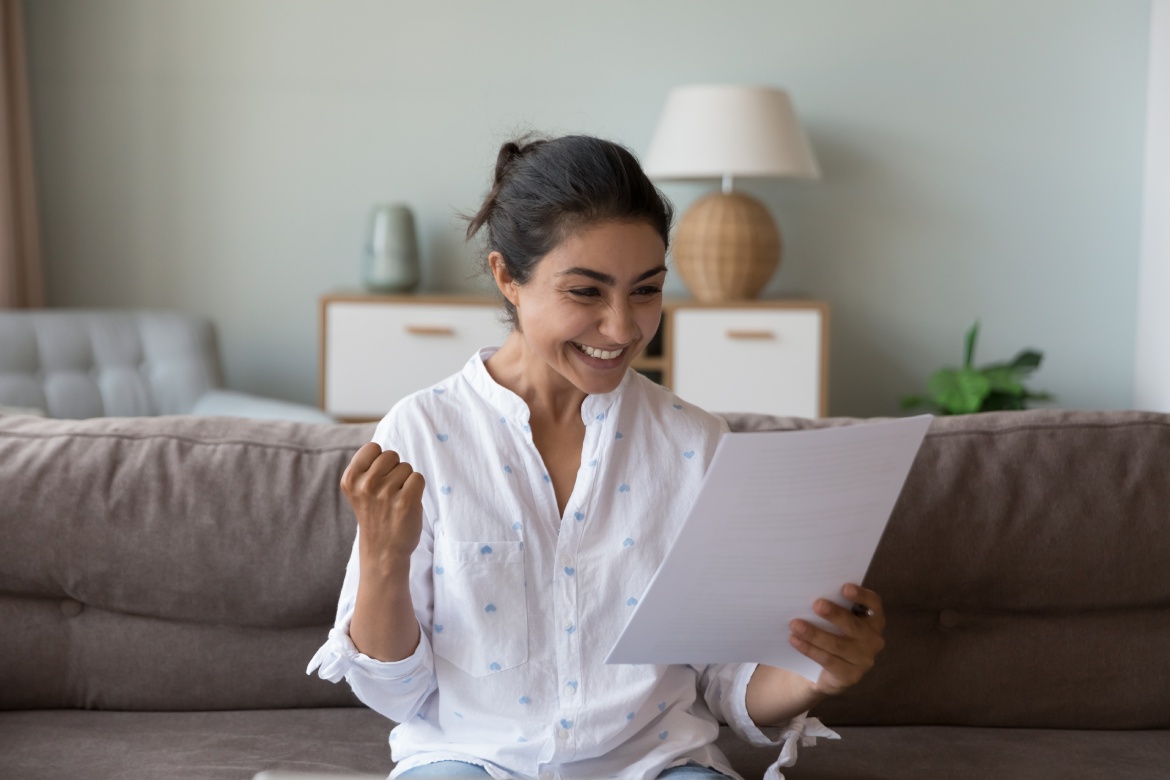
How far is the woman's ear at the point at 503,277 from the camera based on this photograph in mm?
1335

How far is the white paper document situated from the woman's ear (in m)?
0.40

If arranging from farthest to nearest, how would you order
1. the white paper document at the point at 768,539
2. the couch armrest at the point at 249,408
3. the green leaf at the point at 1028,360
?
the green leaf at the point at 1028,360, the couch armrest at the point at 249,408, the white paper document at the point at 768,539


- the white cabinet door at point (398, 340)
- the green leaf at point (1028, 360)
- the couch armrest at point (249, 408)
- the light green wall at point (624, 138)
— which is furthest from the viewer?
the light green wall at point (624, 138)

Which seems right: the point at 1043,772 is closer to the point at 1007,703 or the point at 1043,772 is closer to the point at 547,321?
the point at 1007,703

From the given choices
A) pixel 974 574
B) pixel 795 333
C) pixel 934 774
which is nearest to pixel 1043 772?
pixel 934 774

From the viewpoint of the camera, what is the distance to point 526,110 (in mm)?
3959

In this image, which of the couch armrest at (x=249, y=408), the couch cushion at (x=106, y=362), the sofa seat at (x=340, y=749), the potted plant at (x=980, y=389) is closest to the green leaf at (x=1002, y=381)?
the potted plant at (x=980, y=389)

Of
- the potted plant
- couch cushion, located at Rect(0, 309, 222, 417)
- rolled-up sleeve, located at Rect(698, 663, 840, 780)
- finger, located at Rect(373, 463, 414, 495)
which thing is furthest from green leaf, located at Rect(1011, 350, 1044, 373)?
finger, located at Rect(373, 463, 414, 495)

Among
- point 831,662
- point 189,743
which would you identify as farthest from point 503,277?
point 189,743

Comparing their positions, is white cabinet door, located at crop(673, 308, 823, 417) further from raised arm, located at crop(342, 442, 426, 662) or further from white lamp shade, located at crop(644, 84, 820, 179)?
raised arm, located at crop(342, 442, 426, 662)

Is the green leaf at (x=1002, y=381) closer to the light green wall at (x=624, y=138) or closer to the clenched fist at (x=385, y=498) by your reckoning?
the light green wall at (x=624, y=138)

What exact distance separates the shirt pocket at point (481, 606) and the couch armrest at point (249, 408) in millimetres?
1745

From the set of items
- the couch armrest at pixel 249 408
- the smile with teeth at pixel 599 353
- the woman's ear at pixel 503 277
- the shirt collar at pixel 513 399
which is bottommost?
the couch armrest at pixel 249 408

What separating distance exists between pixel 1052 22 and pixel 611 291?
324 cm
